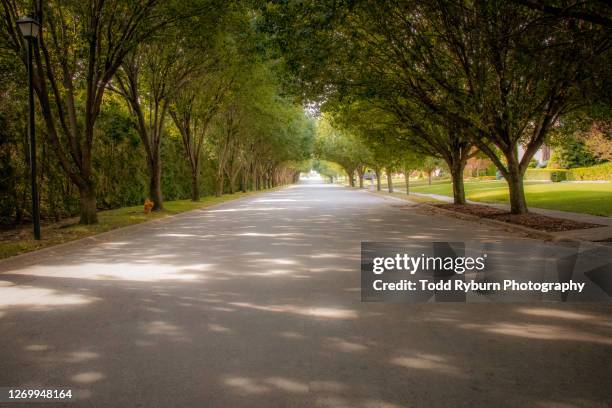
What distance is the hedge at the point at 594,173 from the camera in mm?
43969

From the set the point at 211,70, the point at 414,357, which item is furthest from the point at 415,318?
the point at 211,70

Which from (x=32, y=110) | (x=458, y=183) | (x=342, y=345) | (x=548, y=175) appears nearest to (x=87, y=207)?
(x=32, y=110)

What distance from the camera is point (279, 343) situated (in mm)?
4254

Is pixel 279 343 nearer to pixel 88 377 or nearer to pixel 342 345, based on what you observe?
pixel 342 345

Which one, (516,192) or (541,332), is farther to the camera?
(516,192)

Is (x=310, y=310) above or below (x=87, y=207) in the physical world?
below

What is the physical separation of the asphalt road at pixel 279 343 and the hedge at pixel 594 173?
150 feet

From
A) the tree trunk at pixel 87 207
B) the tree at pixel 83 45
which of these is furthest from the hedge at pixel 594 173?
the tree trunk at pixel 87 207

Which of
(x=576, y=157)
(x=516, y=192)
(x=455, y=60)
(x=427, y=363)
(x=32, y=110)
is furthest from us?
(x=576, y=157)

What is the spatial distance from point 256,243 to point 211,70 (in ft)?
42.8

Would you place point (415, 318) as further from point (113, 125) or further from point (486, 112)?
point (113, 125)

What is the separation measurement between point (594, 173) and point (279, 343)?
50845 millimetres

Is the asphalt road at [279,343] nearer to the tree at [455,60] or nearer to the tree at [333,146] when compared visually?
the tree at [455,60]

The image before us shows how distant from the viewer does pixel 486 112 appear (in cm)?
1491
